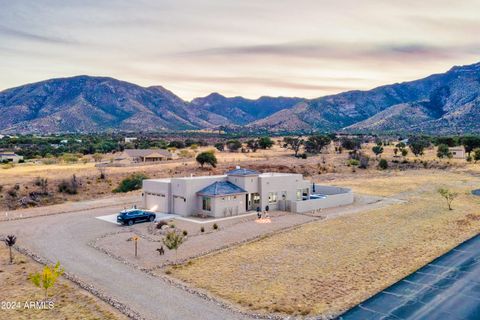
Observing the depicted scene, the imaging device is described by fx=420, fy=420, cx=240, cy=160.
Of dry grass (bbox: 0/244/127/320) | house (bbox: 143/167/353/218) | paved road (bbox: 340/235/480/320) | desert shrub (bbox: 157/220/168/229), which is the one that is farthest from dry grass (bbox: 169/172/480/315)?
desert shrub (bbox: 157/220/168/229)

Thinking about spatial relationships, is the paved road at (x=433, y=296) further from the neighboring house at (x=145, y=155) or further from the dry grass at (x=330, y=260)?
the neighboring house at (x=145, y=155)

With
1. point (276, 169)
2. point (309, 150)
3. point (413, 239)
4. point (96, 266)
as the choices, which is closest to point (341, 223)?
point (413, 239)

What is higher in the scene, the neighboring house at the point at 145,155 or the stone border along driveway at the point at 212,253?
the neighboring house at the point at 145,155

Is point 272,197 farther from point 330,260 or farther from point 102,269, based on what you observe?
point 102,269

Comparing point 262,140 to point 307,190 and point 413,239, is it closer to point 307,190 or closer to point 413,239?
point 307,190

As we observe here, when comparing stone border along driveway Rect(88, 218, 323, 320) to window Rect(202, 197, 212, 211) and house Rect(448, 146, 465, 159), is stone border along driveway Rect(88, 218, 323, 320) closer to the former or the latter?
window Rect(202, 197, 212, 211)

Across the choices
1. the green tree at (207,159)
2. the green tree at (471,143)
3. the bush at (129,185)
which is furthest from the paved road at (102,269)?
the green tree at (471,143)

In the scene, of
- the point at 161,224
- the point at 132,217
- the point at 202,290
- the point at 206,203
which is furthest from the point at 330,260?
the point at 132,217

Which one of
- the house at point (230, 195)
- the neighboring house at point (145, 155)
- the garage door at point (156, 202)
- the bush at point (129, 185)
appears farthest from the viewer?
the neighboring house at point (145, 155)
